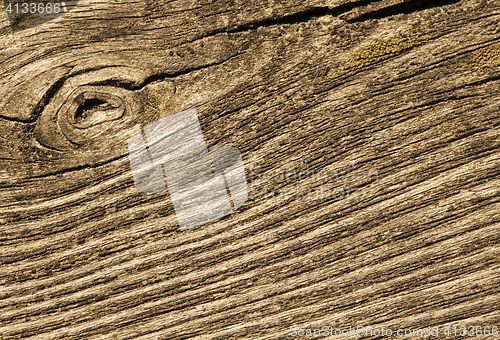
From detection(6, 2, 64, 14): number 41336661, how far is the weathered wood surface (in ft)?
0.15

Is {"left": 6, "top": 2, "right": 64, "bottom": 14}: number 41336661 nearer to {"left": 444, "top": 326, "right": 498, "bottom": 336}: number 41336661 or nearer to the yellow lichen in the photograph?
the yellow lichen

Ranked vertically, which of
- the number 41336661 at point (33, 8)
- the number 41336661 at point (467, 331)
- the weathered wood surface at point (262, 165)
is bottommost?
the number 41336661 at point (467, 331)

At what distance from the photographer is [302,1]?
3.42 ft

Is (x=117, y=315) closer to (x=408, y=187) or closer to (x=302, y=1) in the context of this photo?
(x=408, y=187)

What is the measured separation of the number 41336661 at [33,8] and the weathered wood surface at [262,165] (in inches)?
1.8

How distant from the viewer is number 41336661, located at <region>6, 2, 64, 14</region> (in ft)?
3.36

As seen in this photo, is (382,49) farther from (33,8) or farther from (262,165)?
(33,8)

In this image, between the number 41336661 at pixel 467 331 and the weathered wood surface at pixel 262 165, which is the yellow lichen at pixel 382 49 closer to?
the weathered wood surface at pixel 262 165

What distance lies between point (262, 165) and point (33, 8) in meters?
0.89

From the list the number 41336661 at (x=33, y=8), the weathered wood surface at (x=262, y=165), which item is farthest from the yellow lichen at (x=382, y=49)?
the number 41336661 at (x=33, y=8)

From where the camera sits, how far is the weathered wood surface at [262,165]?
104 cm

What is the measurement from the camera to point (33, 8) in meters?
1.03

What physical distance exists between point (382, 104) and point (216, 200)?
0.64 metres

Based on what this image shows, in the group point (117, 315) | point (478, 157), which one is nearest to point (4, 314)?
point (117, 315)
